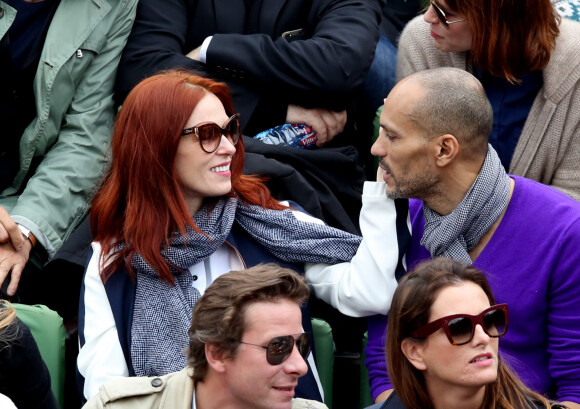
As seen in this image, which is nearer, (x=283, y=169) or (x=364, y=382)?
(x=364, y=382)

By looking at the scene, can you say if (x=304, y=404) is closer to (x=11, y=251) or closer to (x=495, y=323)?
(x=495, y=323)

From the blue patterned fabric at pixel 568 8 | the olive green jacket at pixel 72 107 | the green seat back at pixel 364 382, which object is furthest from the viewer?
the blue patterned fabric at pixel 568 8

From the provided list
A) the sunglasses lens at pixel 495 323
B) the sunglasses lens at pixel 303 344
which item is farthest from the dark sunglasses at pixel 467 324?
the sunglasses lens at pixel 303 344

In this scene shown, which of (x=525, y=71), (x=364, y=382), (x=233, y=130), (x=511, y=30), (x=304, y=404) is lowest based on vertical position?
(x=364, y=382)

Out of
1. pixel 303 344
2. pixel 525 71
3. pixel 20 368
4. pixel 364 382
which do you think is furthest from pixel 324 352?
pixel 525 71

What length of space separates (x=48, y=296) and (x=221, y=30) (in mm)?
1388

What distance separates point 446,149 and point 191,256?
0.90 m

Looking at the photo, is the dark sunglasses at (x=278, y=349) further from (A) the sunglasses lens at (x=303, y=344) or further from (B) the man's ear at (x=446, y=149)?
(B) the man's ear at (x=446, y=149)

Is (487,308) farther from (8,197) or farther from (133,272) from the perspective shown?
(8,197)

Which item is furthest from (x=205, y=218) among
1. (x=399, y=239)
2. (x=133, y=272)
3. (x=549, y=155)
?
(x=549, y=155)

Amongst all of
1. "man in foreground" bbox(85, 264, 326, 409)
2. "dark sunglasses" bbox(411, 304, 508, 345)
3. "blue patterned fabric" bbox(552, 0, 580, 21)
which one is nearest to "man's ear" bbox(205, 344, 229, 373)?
"man in foreground" bbox(85, 264, 326, 409)

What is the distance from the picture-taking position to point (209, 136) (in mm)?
3447

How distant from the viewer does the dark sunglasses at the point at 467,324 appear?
2.66 metres

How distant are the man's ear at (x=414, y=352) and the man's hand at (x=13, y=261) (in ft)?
5.22
